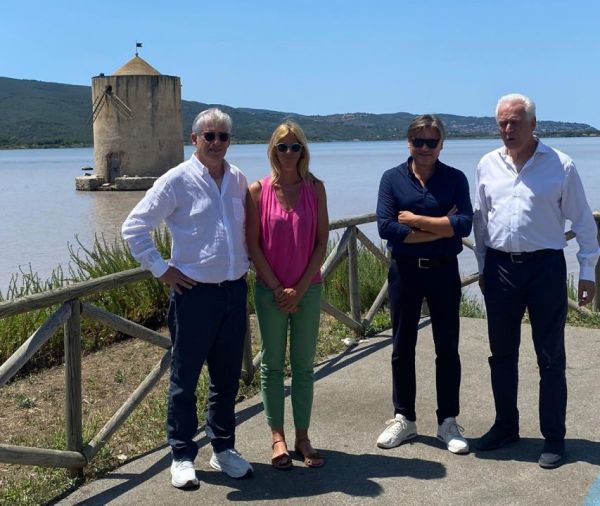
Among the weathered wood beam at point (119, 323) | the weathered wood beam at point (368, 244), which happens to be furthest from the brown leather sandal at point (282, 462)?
the weathered wood beam at point (368, 244)

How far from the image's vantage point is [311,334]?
13.7ft

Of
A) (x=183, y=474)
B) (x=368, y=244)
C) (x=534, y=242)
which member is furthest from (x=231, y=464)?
(x=368, y=244)

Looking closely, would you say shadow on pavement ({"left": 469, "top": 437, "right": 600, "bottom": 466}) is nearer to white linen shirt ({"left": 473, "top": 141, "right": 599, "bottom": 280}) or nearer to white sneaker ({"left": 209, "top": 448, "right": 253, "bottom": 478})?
white linen shirt ({"left": 473, "top": 141, "right": 599, "bottom": 280})

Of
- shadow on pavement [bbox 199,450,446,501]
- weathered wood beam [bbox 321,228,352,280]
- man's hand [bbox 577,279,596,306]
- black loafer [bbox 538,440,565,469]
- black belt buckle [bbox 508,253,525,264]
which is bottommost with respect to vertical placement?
shadow on pavement [bbox 199,450,446,501]

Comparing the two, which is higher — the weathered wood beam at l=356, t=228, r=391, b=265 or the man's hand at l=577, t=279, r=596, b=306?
the man's hand at l=577, t=279, r=596, b=306

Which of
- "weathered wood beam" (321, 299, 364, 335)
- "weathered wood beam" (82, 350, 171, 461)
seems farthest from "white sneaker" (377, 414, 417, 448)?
"weathered wood beam" (321, 299, 364, 335)

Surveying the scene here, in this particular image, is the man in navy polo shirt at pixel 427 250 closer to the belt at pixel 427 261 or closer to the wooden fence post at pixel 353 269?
the belt at pixel 427 261

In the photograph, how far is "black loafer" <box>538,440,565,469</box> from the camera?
4.05m

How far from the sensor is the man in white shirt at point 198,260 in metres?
3.83

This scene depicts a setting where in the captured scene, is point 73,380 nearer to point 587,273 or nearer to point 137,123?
point 587,273

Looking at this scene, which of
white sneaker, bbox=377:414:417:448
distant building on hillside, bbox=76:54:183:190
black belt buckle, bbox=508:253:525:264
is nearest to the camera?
black belt buckle, bbox=508:253:525:264

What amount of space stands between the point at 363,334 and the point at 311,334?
3023 mm

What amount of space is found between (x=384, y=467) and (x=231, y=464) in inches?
31.0

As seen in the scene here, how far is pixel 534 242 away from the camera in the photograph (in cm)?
404
